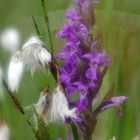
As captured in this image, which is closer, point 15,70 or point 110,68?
point 15,70

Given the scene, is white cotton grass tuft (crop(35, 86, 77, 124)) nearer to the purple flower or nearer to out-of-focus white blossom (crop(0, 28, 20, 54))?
the purple flower

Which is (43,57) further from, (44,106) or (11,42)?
(11,42)

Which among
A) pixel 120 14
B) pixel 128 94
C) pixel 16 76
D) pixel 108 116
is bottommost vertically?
pixel 128 94

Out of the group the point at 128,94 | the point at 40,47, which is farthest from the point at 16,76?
the point at 128,94

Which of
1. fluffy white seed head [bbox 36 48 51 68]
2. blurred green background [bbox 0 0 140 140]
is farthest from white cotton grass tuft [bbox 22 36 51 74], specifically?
blurred green background [bbox 0 0 140 140]

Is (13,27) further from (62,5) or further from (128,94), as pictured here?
(128,94)

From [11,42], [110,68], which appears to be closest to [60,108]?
[11,42]
